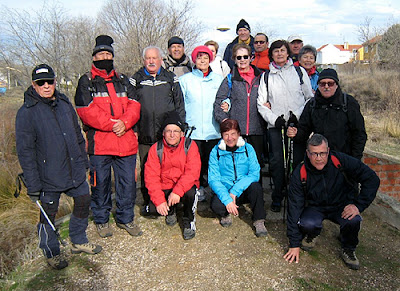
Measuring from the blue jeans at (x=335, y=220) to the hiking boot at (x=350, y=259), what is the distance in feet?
0.16

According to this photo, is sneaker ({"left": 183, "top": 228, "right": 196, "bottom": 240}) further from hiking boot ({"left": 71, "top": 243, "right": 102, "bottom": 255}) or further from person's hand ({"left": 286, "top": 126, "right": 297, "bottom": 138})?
person's hand ({"left": 286, "top": 126, "right": 297, "bottom": 138})

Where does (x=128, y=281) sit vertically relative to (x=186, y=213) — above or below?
below

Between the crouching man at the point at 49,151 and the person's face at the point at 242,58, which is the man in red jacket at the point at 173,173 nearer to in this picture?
the crouching man at the point at 49,151

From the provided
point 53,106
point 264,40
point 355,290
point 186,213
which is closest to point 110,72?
point 53,106

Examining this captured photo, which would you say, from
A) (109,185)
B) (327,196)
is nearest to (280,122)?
(327,196)

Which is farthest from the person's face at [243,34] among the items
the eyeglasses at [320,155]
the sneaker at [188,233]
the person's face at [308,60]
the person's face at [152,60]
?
the sneaker at [188,233]

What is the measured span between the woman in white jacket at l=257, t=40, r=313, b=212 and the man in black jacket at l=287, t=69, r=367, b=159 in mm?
431

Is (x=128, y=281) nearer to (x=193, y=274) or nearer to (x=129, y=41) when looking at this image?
(x=193, y=274)

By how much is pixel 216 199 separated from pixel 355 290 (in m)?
1.80

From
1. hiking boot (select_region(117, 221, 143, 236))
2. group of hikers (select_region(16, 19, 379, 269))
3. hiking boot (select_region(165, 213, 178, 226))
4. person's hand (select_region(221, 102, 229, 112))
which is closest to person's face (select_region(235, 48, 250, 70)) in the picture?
group of hikers (select_region(16, 19, 379, 269))

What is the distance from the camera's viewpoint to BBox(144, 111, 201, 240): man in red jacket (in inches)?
161

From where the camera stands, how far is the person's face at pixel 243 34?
6.07 m

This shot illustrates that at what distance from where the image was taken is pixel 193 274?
11.2 ft

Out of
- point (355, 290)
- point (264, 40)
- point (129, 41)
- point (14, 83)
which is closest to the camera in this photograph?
point (355, 290)
